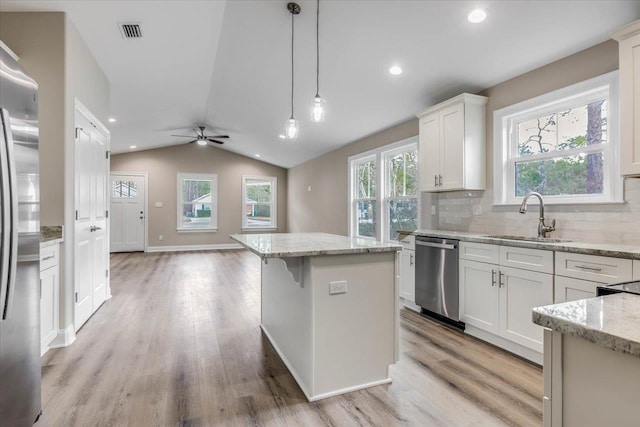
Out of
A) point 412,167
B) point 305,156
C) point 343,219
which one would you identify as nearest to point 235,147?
point 305,156

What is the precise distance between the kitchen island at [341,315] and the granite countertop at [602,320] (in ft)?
4.24

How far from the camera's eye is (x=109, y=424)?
177cm

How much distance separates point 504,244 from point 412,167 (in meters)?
2.22

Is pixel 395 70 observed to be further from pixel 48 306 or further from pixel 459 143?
pixel 48 306

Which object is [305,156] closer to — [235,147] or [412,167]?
[235,147]

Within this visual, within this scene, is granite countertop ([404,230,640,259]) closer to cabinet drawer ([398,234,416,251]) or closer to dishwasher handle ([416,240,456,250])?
dishwasher handle ([416,240,456,250])

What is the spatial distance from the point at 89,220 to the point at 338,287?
288cm

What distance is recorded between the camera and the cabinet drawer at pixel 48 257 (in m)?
2.50

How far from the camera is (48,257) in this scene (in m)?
2.61

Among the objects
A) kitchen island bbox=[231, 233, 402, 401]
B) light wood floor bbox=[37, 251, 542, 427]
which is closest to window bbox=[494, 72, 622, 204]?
light wood floor bbox=[37, 251, 542, 427]

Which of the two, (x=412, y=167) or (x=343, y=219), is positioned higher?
(x=412, y=167)

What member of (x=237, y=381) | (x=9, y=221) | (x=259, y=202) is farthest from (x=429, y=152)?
(x=259, y=202)

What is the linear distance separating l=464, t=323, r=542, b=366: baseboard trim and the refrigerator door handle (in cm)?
308

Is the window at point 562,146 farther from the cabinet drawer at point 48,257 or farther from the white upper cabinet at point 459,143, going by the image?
the cabinet drawer at point 48,257
